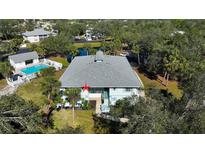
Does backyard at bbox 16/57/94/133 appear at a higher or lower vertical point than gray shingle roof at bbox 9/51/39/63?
lower

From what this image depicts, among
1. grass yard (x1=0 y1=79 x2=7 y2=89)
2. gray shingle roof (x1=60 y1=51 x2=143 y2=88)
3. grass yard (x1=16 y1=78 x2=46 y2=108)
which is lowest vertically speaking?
grass yard (x1=16 y1=78 x2=46 y2=108)

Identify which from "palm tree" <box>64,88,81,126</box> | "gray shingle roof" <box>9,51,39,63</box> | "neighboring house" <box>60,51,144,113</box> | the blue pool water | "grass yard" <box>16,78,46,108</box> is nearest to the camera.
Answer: "palm tree" <box>64,88,81,126</box>

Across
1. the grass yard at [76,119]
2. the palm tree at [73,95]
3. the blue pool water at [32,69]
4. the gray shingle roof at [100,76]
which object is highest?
the gray shingle roof at [100,76]

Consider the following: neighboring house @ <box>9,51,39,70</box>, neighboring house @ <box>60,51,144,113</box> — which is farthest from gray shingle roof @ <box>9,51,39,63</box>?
neighboring house @ <box>60,51,144,113</box>

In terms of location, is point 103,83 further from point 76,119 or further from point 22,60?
point 22,60

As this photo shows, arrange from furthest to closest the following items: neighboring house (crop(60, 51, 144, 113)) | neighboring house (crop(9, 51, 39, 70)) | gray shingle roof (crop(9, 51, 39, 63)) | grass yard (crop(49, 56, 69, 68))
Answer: grass yard (crop(49, 56, 69, 68)), gray shingle roof (crop(9, 51, 39, 63)), neighboring house (crop(9, 51, 39, 70)), neighboring house (crop(60, 51, 144, 113))

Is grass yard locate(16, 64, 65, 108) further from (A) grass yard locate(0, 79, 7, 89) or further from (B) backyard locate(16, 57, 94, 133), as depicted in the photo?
(A) grass yard locate(0, 79, 7, 89)

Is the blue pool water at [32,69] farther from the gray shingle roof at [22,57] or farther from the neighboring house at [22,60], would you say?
the gray shingle roof at [22,57]

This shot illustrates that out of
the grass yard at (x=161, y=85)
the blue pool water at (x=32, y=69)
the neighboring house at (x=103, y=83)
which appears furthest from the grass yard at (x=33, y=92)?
the grass yard at (x=161, y=85)
